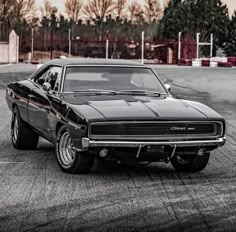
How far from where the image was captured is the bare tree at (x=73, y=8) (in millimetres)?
112375

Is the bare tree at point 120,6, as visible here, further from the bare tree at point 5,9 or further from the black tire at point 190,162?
the black tire at point 190,162

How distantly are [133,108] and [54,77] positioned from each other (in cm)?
187

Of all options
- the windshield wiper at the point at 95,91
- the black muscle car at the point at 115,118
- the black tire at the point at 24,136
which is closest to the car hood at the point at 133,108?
the black muscle car at the point at 115,118

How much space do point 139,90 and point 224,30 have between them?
287 ft

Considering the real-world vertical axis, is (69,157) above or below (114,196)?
above

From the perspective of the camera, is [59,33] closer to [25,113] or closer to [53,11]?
[53,11]

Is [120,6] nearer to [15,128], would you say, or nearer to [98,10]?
[98,10]

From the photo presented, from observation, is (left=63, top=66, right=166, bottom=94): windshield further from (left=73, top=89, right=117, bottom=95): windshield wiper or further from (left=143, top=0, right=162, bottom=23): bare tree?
(left=143, top=0, right=162, bottom=23): bare tree

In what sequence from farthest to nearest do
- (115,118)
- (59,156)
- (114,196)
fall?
A: (59,156), (115,118), (114,196)

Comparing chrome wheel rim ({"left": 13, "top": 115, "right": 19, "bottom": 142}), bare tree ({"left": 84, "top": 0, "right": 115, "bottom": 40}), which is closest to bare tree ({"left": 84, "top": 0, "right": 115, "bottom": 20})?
bare tree ({"left": 84, "top": 0, "right": 115, "bottom": 40})

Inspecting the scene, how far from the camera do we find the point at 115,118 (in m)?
7.76

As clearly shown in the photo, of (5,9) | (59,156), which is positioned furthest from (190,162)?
(5,9)

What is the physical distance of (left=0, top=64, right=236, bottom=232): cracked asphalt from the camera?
5883 mm

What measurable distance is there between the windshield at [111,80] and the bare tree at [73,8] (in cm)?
10426
